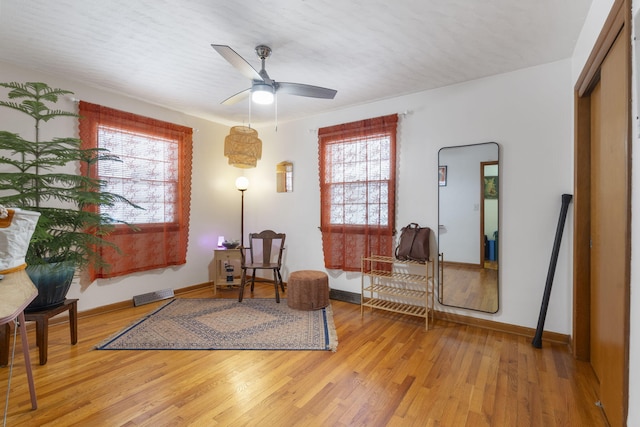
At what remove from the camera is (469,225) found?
2.89 meters

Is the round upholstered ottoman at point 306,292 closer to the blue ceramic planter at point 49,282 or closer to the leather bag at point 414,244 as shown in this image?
the leather bag at point 414,244

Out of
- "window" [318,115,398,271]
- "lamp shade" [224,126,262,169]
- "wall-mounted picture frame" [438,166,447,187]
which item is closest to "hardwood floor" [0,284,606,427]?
"window" [318,115,398,271]

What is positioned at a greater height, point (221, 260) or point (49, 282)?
point (49, 282)

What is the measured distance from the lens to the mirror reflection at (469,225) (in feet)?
9.11

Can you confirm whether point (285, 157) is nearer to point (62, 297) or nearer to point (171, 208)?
point (171, 208)

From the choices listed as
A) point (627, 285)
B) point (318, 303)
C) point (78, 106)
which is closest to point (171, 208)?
point (78, 106)

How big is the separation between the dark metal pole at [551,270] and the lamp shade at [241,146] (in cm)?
281

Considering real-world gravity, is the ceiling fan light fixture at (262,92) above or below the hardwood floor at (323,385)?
above

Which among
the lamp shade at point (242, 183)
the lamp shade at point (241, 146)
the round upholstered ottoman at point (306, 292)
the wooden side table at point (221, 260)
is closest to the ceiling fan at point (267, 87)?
the lamp shade at point (241, 146)

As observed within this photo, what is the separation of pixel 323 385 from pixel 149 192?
2.94 meters

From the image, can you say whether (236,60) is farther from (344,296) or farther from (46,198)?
(344,296)

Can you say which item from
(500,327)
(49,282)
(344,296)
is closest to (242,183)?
(344,296)

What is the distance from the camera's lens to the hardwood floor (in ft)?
5.28

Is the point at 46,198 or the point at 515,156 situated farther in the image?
the point at 515,156
